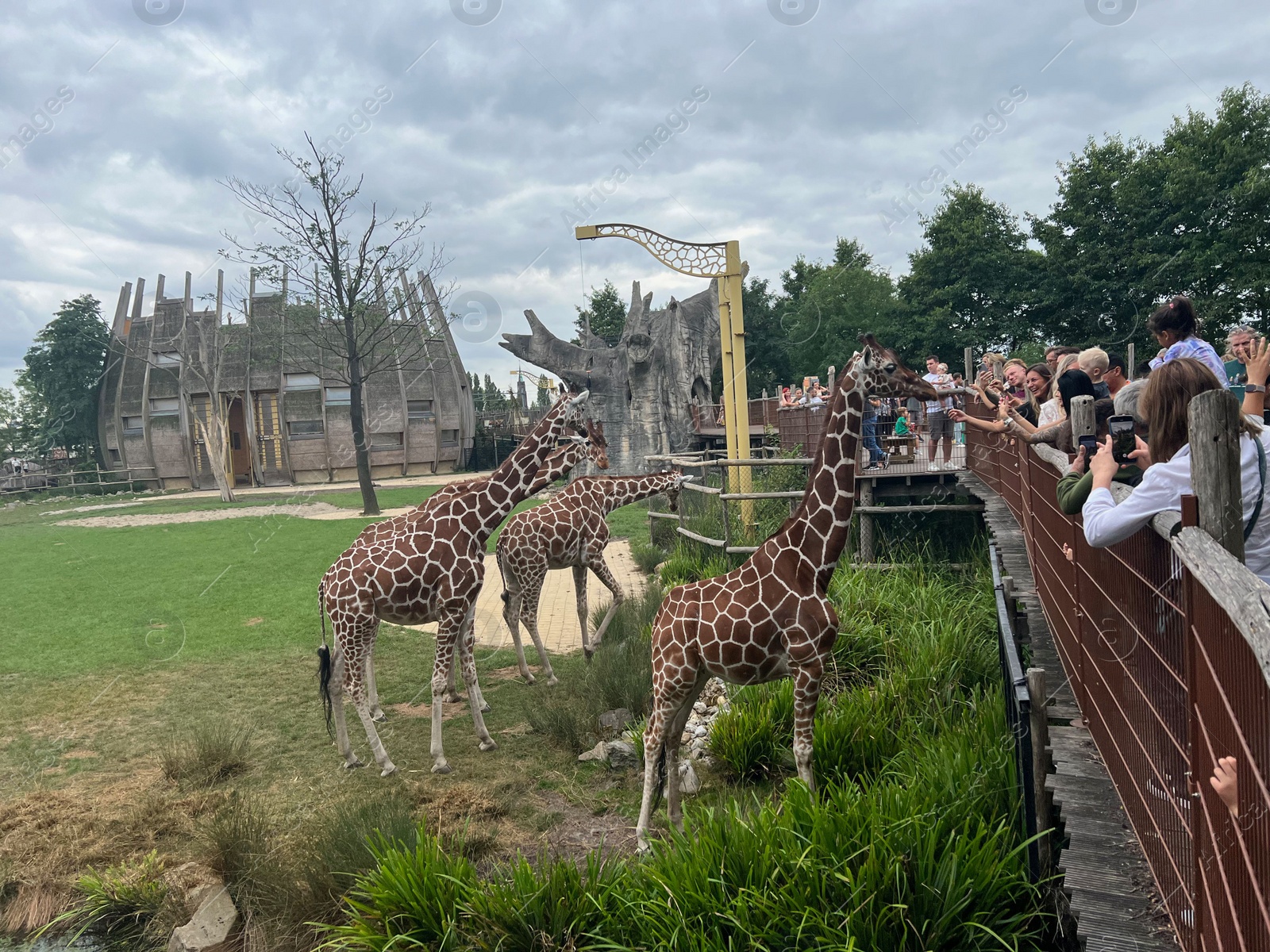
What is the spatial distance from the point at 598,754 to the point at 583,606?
2.73m

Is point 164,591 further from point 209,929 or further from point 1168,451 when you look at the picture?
point 1168,451

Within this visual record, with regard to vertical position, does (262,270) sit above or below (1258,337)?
above

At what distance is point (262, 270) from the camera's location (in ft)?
74.3

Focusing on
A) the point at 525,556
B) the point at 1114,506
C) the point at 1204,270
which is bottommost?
the point at 525,556

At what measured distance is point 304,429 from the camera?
3412cm

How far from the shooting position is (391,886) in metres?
3.70

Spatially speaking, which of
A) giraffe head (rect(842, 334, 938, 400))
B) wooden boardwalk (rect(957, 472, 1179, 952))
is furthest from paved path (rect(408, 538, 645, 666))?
wooden boardwalk (rect(957, 472, 1179, 952))

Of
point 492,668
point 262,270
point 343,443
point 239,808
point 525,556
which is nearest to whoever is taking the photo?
point 239,808

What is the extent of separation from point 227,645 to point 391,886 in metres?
7.43

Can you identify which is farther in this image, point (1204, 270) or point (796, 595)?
point (1204, 270)

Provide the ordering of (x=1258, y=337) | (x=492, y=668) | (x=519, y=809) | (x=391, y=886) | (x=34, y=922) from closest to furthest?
(x=391, y=886) → (x=1258, y=337) → (x=34, y=922) → (x=519, y=809) → (x=492, y=668)

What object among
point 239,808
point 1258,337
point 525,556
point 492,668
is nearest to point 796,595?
point 1258,337

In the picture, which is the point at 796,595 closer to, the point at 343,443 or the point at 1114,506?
the point at 1114,506

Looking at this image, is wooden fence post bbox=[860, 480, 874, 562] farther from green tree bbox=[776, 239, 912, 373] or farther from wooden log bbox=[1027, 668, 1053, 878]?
green tree bbox=[776, 239, 912, 373]
